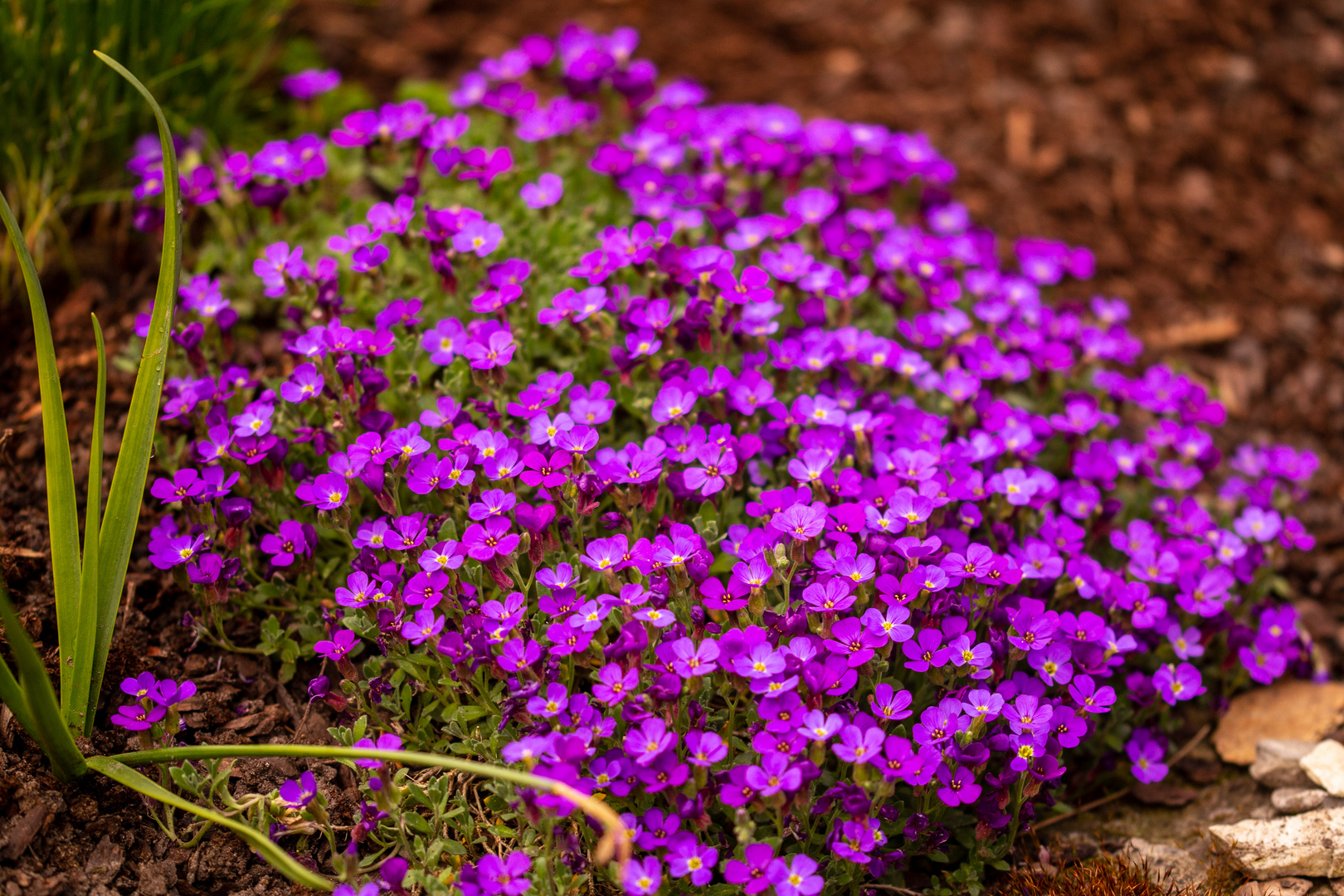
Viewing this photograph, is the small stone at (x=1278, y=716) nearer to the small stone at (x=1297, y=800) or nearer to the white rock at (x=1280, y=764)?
the white rock at (x=1280, y=764)

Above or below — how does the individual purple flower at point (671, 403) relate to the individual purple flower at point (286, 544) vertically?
above

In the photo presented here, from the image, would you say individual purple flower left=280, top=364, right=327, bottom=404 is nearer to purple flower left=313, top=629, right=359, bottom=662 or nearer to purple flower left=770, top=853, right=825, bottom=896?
purple flower left=313, top=629, right=359, bottom=662

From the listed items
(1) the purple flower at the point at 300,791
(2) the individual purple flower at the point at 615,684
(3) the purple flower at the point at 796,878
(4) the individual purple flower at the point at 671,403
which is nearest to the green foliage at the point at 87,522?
(1) the purple flower at the point at 300,791

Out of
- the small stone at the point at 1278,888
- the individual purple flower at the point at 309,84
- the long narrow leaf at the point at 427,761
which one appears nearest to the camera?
the long narrow leaf at the point at 427,761

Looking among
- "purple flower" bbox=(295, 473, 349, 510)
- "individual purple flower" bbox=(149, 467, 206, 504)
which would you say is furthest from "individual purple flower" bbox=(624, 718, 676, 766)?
"individual purple flower" bbox=(149, 467, 206, 504)

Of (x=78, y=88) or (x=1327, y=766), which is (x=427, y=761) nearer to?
(x=1327, y=766)

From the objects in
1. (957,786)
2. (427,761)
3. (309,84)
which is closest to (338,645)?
(427,761)
